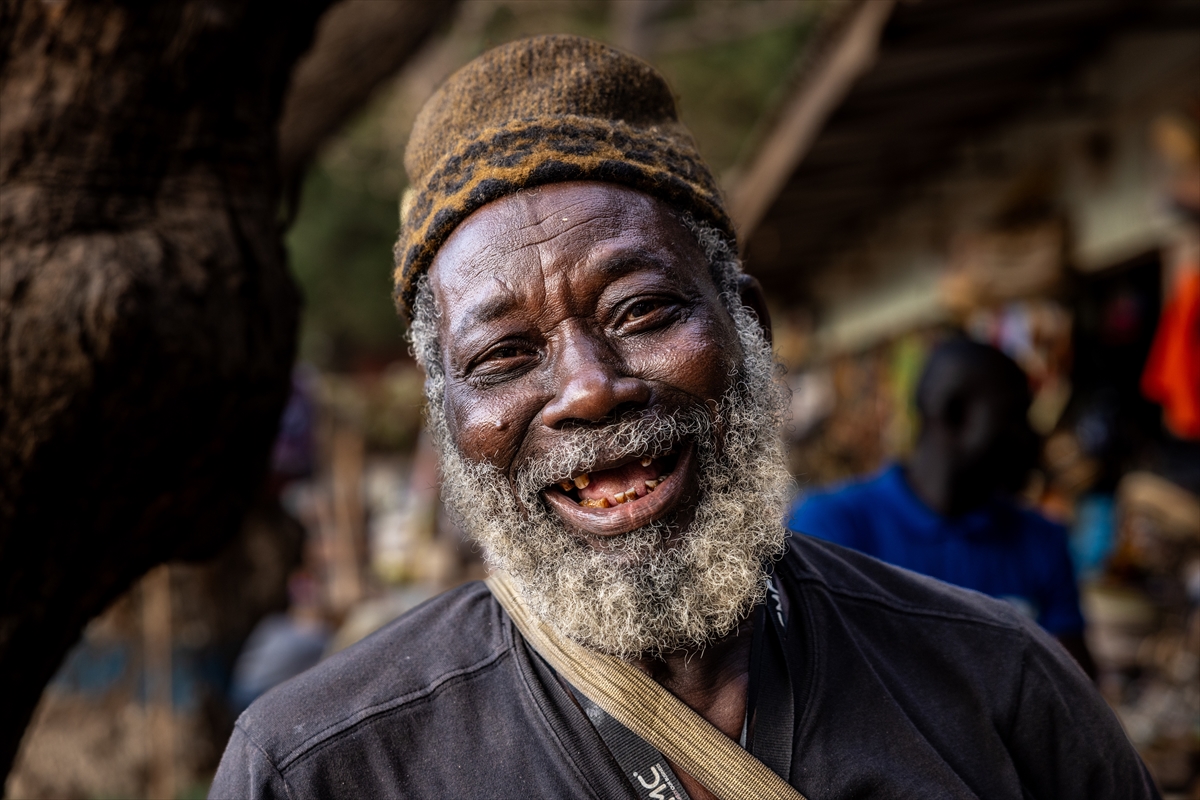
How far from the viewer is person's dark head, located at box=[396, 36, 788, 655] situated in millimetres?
1756

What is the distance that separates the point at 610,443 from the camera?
172cm

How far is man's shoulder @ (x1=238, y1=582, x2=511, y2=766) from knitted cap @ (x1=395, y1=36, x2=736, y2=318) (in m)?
0.66

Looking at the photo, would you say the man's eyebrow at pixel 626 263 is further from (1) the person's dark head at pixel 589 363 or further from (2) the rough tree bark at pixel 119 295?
(2) the rough tree bark at pixel 119 295

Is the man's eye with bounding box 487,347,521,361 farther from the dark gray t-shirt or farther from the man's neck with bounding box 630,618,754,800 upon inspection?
the man's neck with bounding box 630,618,754,800

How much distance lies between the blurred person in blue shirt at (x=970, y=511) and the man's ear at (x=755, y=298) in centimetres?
137

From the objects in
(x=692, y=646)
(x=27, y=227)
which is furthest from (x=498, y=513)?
(x=27, y=227)

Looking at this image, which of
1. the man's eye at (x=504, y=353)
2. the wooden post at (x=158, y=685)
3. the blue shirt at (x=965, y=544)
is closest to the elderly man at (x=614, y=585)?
the man's eye at (x=504, y=353)

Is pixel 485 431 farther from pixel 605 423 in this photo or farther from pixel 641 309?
pixel 641 309

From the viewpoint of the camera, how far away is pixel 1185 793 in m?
3.70

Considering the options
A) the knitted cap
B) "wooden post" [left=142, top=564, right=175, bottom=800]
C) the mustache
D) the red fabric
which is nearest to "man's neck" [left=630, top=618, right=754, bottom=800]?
the mustache

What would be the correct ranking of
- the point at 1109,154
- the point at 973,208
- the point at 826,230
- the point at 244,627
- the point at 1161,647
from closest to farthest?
1. the point at 244,627
2. the point at 1161,647
3. the point at 1109,154
4. the point at 973,208
5. the point at 826,230

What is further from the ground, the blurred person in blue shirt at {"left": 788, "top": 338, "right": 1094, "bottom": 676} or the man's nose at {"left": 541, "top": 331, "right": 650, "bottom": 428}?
the man's nose at {"left": 541, "top": 331, "right": 650, "bottom": 428}

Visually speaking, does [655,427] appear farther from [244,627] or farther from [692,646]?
[244,627]

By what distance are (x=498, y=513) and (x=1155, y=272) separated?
6632 millimetres
